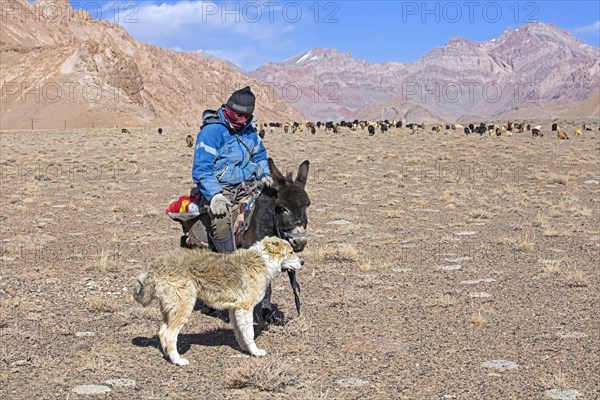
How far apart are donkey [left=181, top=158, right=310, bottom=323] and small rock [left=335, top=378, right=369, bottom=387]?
1291 millimetres

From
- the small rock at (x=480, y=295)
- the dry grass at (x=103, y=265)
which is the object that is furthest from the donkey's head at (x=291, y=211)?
the dry grass at (x=103, y=265)

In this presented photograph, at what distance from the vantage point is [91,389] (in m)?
5.35

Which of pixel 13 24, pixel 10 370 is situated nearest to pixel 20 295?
pixel 10 370

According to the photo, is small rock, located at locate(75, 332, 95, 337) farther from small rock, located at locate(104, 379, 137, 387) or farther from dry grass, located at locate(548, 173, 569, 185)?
dry grass, located at locate(548, 173, 569, 185)

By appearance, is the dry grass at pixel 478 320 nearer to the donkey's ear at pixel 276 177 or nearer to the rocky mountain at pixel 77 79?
the donkey's ear at pixel 276 177

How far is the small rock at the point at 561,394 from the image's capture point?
5426mm

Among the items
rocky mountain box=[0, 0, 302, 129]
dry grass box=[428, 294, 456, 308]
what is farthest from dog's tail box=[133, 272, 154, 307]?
rocky mountain box=[0, 0, 302, 129]

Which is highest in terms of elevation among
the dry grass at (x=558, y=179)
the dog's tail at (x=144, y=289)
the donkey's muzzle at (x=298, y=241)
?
the donkey's muzzle at (x=298, y=241)

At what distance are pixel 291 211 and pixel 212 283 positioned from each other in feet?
3.35

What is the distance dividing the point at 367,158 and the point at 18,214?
16.9 m

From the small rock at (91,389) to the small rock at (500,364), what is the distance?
3.18 meters

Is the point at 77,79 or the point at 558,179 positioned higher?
the point at 77,79

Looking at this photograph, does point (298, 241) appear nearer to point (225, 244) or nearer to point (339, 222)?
point (225, 244)

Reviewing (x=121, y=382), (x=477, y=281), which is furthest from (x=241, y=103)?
(x=477, y=281)
